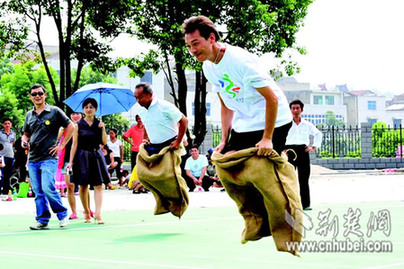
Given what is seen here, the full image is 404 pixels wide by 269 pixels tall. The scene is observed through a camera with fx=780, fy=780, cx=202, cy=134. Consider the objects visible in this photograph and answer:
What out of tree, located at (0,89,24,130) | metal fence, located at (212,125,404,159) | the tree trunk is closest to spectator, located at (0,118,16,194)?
the tree trunk

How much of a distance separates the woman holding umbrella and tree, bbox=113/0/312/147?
567 inches

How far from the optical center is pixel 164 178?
8.91 m

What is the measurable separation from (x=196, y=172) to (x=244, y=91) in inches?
560

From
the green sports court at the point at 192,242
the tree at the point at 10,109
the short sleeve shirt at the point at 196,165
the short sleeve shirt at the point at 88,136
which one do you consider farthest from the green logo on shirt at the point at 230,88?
the tree at the point at 10,109

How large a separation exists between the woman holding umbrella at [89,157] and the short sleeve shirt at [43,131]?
67 centimetres

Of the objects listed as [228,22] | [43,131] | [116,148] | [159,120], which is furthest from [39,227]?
[228,22]

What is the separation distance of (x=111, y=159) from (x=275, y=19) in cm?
878

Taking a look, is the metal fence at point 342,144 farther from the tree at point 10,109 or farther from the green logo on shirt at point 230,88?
the green logo on shirt at point 230,88

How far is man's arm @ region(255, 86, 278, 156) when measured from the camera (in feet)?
17.3

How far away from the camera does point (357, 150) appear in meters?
38.3

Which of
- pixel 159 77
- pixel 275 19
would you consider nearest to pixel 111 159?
pixel 275 19

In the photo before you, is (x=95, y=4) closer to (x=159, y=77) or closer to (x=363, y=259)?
(x=363, y=259)

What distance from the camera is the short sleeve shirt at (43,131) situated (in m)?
9.62

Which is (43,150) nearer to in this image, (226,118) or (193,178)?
(226,118)
